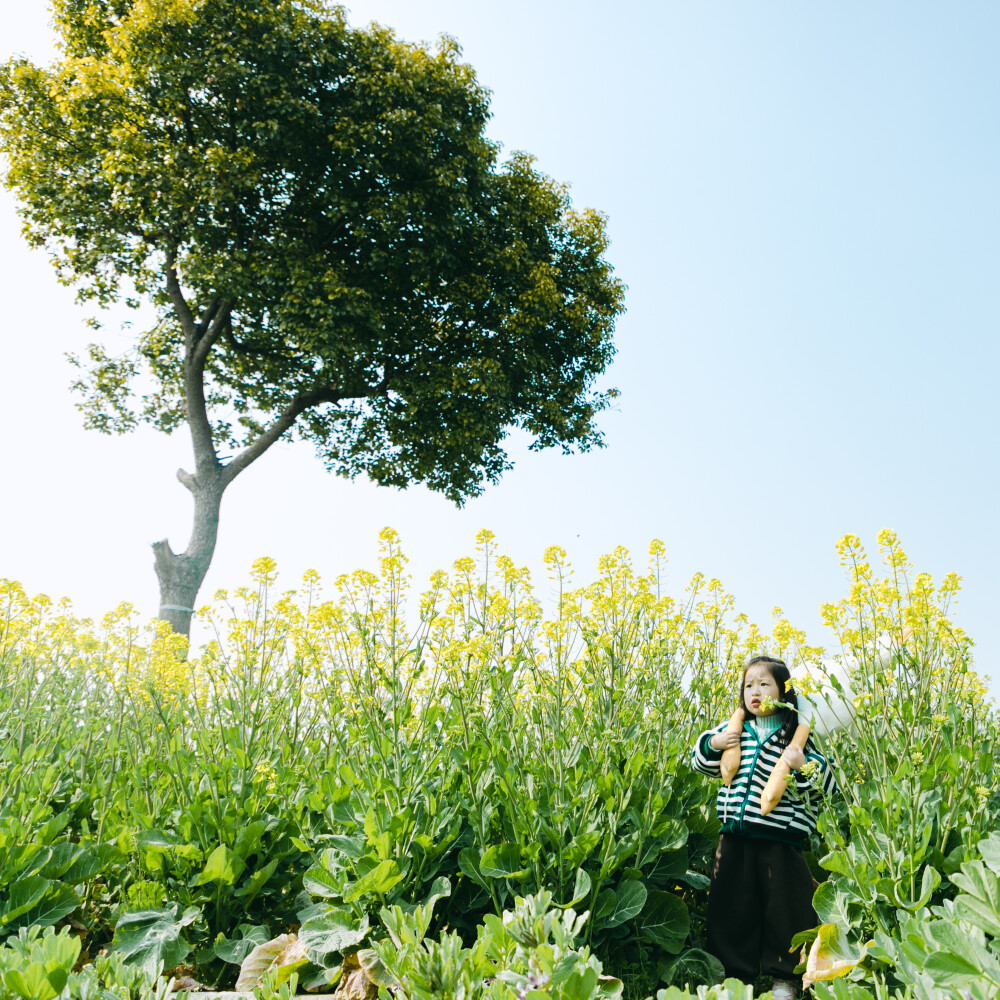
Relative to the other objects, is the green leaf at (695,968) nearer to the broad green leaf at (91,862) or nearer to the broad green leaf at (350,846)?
the broad green leaf at (350,846)

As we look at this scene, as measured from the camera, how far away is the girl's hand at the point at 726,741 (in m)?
3.86

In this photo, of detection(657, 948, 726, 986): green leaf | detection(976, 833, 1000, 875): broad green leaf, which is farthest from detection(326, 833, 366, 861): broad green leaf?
detection(976, 833, 1000, 875): broad green leaf

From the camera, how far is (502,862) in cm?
316

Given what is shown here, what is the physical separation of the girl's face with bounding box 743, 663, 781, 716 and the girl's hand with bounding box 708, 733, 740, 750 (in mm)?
175

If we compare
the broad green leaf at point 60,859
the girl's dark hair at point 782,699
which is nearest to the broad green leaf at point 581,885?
the girl's dark hair at point 782,699

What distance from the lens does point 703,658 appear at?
16.6 ft

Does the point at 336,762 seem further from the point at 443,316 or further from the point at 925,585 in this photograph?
the point at 443,316

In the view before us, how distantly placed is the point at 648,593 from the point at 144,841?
2.76 metres

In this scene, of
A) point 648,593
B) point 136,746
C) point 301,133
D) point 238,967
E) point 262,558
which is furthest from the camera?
point 301,133

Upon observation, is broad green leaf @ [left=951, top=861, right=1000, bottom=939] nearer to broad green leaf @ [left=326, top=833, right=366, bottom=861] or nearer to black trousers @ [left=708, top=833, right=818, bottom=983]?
black trousers @ [left=708, top=833, right=818, bottom=983]

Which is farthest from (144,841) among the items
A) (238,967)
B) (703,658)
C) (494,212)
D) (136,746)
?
(494,212)

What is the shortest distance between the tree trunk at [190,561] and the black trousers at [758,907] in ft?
39.1

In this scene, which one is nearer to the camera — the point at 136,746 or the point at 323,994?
the point at 323,994

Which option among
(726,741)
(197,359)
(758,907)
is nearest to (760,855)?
(758,907)
